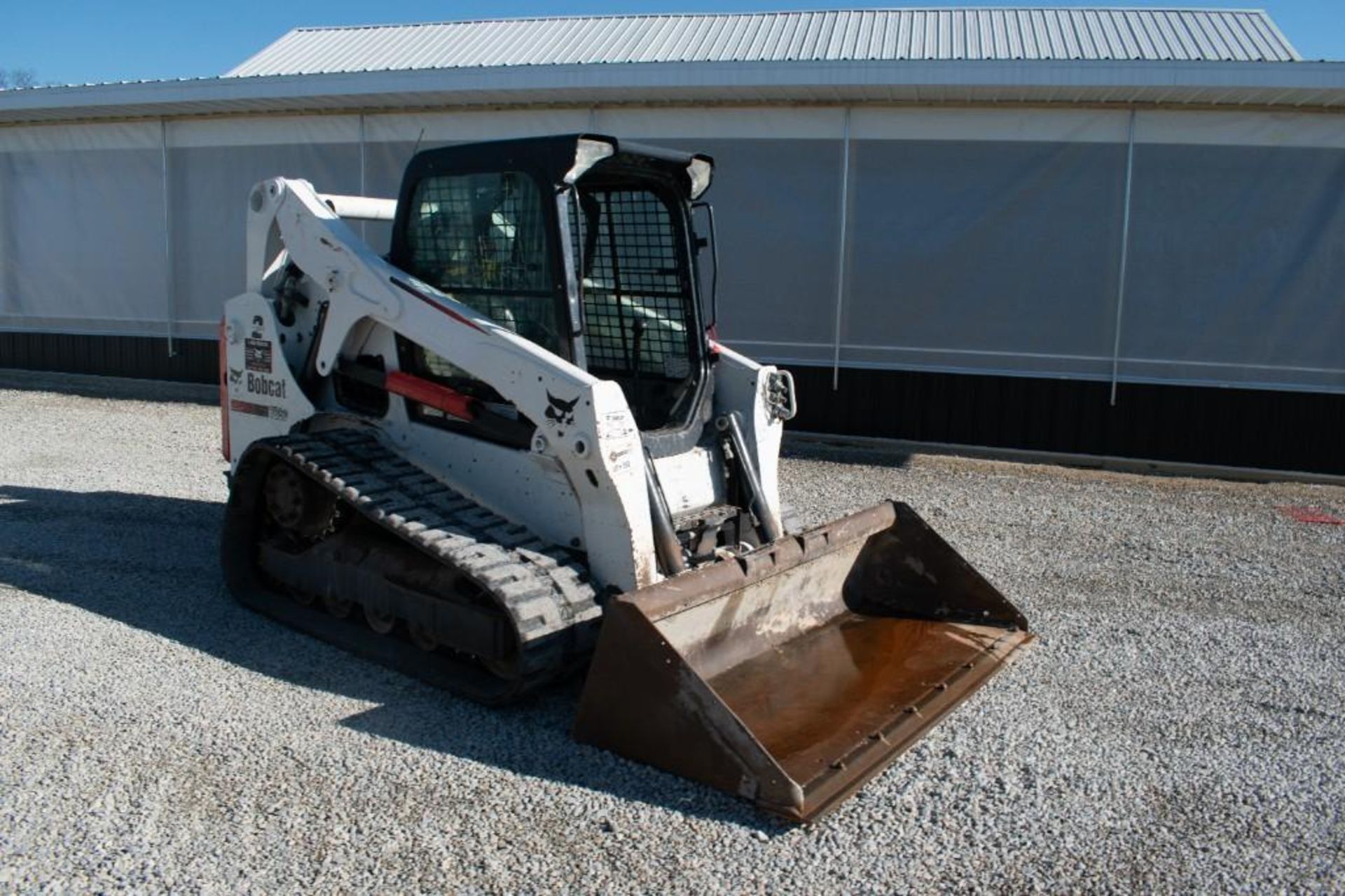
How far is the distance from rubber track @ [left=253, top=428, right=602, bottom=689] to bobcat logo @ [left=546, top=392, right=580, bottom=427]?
1.73 feet

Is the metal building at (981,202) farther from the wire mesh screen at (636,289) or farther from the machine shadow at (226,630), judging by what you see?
the machine shadow at (226,630)

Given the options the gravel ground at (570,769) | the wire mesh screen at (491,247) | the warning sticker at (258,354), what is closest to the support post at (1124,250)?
the gravel ground at (570,769)

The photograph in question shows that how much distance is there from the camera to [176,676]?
478 centimetres

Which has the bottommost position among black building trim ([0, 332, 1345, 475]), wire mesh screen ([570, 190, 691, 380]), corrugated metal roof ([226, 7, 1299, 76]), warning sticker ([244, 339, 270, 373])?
black building trim ([0, 332, 1345, 475])

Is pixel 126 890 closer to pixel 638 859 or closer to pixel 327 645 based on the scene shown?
pixel 638 859

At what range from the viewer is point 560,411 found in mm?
4676

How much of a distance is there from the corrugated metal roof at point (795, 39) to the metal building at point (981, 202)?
0.18 metres

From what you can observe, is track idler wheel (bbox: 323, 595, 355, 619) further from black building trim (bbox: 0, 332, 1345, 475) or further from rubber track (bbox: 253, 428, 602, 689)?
black building trim (bbox: 0, 332, 1345, 475)

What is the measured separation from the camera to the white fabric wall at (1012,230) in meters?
10.6

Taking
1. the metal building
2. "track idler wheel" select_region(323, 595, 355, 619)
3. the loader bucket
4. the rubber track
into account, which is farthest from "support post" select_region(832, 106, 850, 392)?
"track idler wheel" select_region(323, 595, 355, 619)

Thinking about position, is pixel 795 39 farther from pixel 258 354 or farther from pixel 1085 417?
pixel 258 354

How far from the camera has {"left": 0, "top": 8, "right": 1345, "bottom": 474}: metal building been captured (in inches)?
414

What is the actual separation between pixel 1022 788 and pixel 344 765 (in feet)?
7.80

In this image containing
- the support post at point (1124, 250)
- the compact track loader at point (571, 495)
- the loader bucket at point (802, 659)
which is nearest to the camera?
the loader bucket at point (802, 659)
